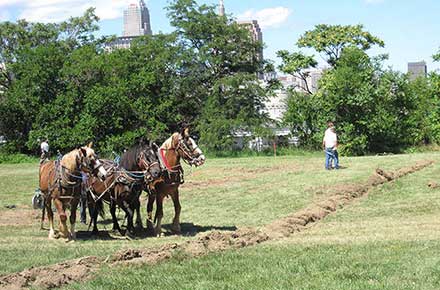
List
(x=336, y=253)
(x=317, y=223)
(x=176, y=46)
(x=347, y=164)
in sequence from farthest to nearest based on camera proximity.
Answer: (x=176, y=46)
(x=347, y=164)
(x=317, y=223)
(x=336, y=253)

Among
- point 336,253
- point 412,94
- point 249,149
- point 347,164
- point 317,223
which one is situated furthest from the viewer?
point 412,94

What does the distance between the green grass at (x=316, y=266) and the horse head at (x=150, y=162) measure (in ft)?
9.95

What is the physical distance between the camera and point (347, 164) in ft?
87.5

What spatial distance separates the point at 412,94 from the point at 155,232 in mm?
38743

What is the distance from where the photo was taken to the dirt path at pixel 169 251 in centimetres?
862

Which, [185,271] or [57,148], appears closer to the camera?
[185,271]

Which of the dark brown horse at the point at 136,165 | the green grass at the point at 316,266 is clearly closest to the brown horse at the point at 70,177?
the dark brown horse at the point at 136,165

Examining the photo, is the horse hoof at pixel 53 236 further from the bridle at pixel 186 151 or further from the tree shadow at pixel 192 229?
the bridle at pixel 186 151

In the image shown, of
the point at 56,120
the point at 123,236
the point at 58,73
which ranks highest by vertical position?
the point at 58,73

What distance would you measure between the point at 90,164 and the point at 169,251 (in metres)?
3.39

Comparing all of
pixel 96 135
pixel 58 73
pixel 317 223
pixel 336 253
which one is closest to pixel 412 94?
pixel 96 135

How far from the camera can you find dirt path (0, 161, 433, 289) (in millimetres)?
8617

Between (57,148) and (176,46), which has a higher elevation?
(176,46)

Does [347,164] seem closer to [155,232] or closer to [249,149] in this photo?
[155,232]
